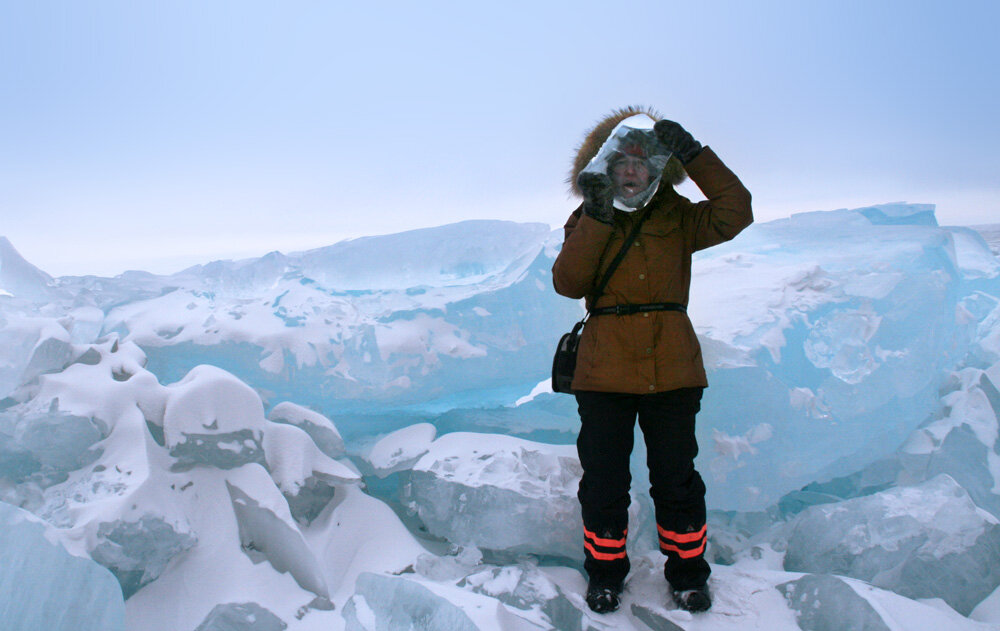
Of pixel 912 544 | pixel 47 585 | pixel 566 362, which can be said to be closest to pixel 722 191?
pixel 566 362

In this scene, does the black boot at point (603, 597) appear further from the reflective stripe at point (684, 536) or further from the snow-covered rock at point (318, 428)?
the snow-covered rock at point (318, 428)

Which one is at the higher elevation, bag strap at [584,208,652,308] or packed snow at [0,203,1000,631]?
bag strap at [584,208,652,308]

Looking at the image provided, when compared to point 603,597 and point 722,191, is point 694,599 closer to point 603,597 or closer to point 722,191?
point 603,597

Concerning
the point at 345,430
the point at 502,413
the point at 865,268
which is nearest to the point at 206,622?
the point at 345,430

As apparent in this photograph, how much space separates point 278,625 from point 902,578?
1.66m

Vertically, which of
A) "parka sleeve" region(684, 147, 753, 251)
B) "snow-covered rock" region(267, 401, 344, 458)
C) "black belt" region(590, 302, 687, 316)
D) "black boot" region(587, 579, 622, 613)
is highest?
"parka sleeve" region(684, 147, 753, 251)

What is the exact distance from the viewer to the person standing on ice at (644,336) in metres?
1.45

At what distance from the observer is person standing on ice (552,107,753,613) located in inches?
57.2

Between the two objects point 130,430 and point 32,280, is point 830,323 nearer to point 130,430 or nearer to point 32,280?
point 130,430

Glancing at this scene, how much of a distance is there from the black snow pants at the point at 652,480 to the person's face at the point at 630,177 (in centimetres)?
52

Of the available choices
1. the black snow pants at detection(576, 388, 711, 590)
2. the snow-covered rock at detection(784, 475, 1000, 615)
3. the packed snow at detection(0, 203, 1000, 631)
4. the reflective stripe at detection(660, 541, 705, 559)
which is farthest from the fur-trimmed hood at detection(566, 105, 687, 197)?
the snow-covered rock at detection(784, 475, 1000, 615)

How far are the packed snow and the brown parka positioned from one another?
1.79ft

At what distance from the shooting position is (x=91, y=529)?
1.47 metres

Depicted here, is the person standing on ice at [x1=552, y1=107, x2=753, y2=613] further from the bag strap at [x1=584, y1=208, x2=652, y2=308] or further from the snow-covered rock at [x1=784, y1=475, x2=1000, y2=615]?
the snow-covered rock at [x1=784, y1=475, x2=1000, y2=615]
